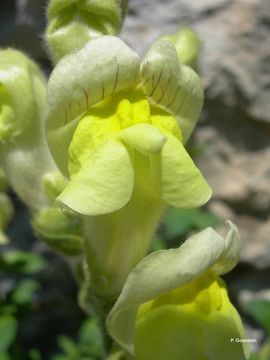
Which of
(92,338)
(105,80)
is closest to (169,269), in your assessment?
(105,80)

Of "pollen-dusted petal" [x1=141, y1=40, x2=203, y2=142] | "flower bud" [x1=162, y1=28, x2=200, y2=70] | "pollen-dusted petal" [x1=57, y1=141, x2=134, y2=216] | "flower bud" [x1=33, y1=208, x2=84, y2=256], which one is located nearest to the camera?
"pollen-dusted petal" [x1=57, y1=141, x2=134, y2=216]

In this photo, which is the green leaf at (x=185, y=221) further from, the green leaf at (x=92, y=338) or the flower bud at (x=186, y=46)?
the flower bud at (x=186, y=46)

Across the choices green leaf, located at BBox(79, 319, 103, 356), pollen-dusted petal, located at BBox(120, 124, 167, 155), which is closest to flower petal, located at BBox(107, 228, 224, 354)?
pollen-dusted petal, located at BBox(120, 124, 167, 155)

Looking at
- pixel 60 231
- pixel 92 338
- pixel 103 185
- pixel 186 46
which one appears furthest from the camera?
pixel 92 338

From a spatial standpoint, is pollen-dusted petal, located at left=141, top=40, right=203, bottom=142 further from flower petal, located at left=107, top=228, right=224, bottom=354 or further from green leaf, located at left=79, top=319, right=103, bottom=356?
green leaf, located at left=79, top=319, right=103, bottom=356

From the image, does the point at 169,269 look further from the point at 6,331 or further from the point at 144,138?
the point at 6,331
